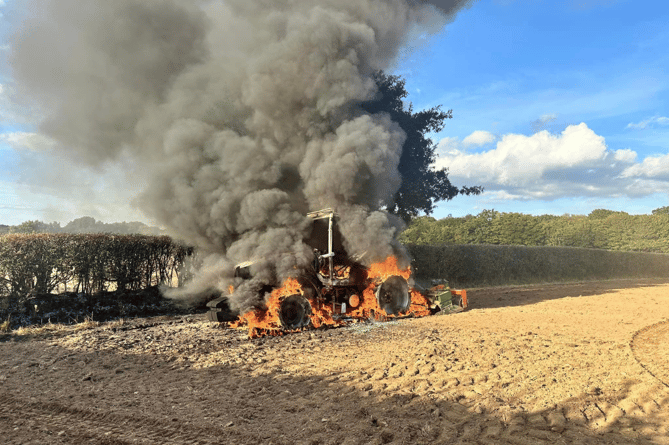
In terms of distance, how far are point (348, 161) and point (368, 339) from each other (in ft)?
17.8

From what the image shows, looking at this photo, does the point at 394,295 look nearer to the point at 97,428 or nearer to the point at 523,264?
the point at 97,428

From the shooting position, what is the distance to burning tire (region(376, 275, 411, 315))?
39.9ft

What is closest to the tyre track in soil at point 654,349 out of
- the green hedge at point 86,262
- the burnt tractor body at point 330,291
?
the burnt tractor body at point 330,291

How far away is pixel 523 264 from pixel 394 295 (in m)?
21.9

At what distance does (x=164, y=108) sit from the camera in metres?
15.8

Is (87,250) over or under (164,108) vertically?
under

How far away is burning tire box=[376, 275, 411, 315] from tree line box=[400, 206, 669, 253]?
31786mm

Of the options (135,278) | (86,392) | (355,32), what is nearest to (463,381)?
(86,392)

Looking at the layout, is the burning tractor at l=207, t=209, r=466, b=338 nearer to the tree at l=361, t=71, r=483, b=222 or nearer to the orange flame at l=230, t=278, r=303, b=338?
the orange flame at l=230, t=278, r=303, b=338

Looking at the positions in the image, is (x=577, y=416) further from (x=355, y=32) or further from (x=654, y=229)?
(x=654, y=229)

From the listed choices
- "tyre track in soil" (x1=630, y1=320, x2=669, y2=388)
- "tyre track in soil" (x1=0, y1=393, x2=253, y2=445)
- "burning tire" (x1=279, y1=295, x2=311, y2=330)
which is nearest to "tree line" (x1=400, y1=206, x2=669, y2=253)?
"tyre track in soil" (x1=630, y1=320, x2=669, y2=388)

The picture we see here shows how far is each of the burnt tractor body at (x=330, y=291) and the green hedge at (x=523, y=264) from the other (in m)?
10.9

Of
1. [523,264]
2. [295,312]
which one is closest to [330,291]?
[295,312]

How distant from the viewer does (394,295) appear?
12.3 m
